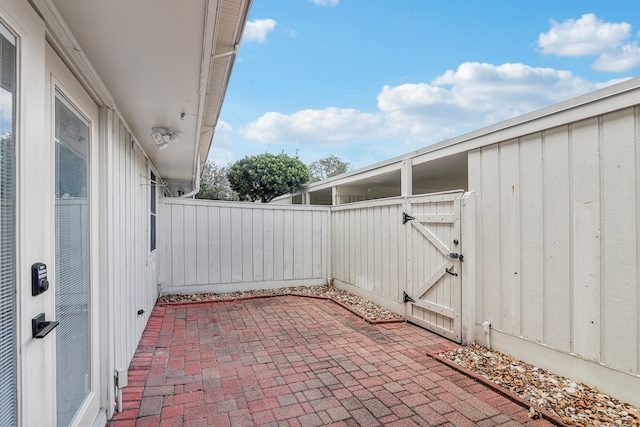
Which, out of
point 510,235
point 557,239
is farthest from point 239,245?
point 557,239

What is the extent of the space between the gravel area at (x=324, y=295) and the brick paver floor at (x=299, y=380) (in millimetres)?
494

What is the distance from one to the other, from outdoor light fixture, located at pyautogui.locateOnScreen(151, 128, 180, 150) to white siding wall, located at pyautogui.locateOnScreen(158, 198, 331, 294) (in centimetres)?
293

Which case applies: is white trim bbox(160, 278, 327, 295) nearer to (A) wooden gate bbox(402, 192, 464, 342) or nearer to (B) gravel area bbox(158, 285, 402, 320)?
(B) gravel area bbox(158, 285, 402, 320)

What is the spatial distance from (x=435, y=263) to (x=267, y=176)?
829 cm

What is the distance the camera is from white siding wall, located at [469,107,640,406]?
2.37 m

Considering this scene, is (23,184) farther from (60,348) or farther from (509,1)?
(509,1)

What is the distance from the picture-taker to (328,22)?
25.1 feet

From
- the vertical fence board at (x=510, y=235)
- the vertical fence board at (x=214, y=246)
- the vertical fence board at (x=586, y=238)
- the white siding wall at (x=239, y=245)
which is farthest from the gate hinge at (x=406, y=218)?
the vertical fence board at (x=214, y=246)

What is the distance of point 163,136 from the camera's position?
3.09 m

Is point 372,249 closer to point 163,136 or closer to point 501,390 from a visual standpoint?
point 501,390

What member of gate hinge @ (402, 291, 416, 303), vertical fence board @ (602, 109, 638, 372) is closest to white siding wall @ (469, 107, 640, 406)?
vertical fence board @ (602, 109, 638, 372)

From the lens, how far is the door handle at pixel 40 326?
115 cm

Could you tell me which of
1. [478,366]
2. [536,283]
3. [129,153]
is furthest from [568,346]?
[129,153]

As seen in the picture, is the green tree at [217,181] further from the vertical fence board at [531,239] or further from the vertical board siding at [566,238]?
the vertical fence board at [531,239]
